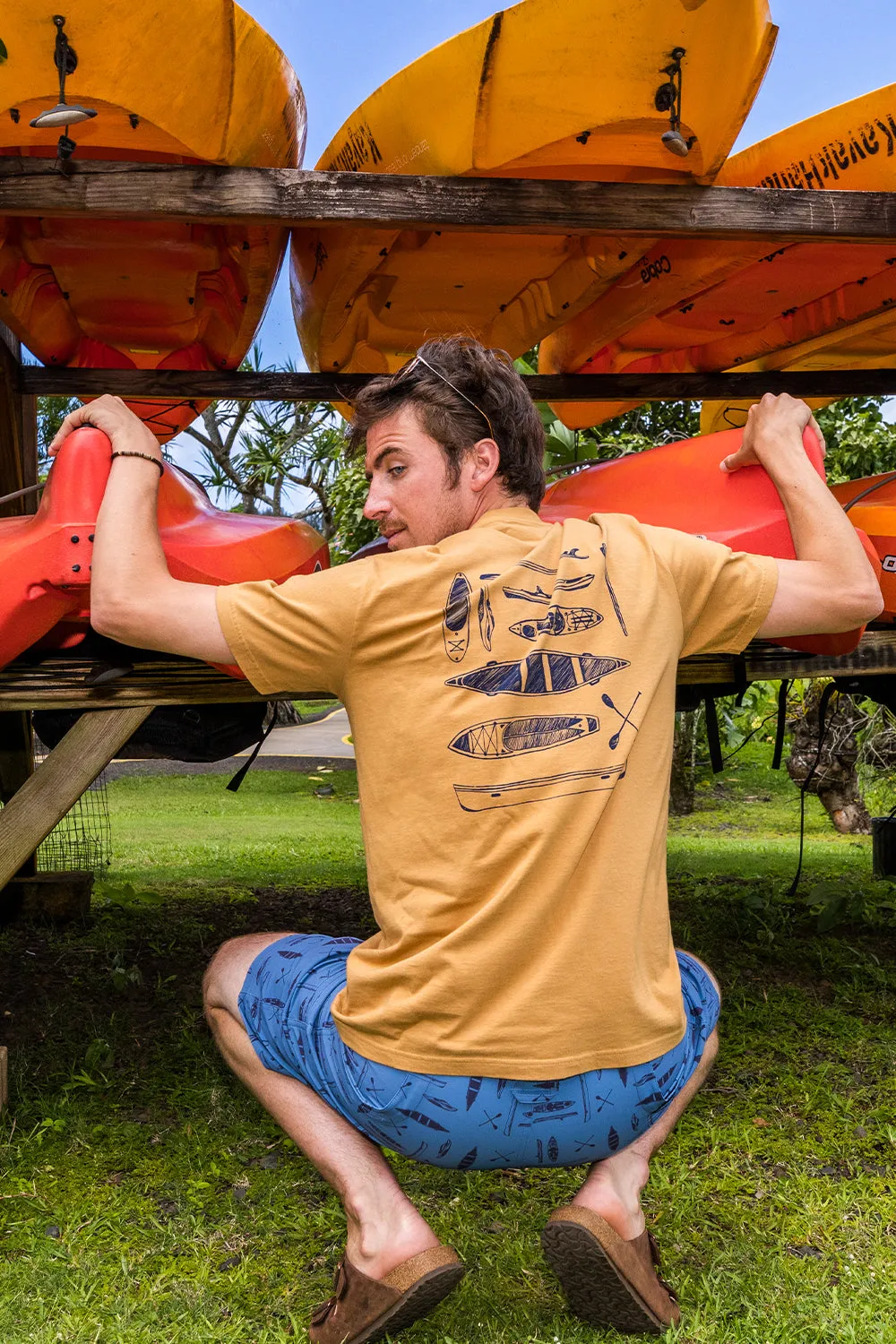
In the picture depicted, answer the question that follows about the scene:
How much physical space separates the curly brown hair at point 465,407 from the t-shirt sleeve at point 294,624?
353 millimetres

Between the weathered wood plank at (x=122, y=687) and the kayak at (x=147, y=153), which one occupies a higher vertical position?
the kayak at (x=147, y=153)

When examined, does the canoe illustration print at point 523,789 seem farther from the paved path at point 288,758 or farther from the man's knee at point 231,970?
the paved path at point 288,758

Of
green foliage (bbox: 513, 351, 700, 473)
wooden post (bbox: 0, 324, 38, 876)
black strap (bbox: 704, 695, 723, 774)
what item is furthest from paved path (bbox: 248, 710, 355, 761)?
black strap (bbox: 704, 695, 723, 774)

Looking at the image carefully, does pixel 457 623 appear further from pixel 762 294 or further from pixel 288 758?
pixel 288 758

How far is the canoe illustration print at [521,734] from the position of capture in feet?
5.17

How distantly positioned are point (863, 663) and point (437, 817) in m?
1.99

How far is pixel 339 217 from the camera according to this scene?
2572 mm

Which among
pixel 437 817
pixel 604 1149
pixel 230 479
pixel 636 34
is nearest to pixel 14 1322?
pixel 604 1149

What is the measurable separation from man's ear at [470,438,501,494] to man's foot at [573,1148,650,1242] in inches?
44.6

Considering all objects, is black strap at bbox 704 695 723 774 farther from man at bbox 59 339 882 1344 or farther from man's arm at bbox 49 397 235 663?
man's arm at bbox 49 397 235 663

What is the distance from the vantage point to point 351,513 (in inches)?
457

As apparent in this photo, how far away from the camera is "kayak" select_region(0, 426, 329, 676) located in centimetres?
234

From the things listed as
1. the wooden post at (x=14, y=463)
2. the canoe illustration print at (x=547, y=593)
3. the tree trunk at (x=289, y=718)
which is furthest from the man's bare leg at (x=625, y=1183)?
the tree trunk at (x=289, y=718)

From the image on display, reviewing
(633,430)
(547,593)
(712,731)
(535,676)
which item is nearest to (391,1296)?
(535,676)
